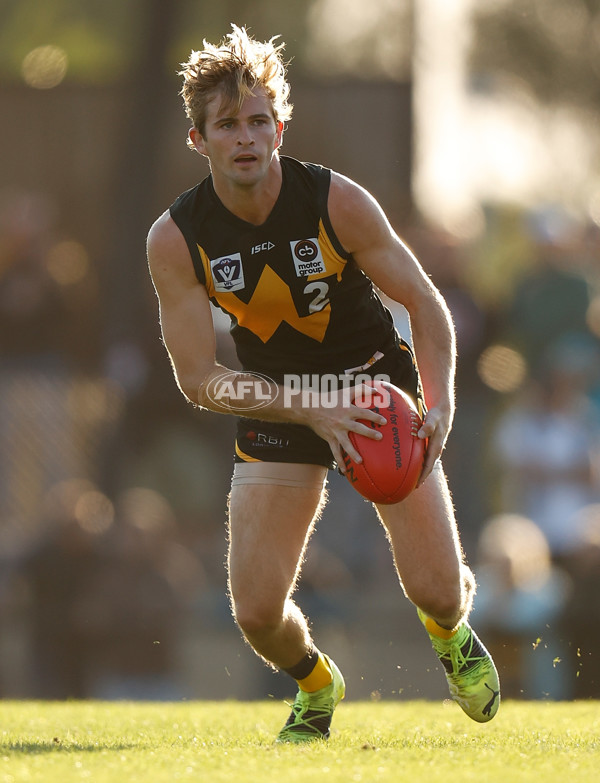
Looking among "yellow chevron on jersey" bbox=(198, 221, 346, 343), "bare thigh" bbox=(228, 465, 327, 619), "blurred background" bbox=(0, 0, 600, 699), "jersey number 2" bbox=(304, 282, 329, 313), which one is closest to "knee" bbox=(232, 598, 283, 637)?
"bare thigh" bbox=(228, 465, 327, 619)

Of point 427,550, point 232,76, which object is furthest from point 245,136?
point 427,550

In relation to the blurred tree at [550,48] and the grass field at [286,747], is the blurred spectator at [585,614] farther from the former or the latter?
the blurred tree at [550,48]

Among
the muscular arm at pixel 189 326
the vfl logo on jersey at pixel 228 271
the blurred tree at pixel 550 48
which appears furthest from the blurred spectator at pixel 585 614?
the blurred tree at pixel 550 48

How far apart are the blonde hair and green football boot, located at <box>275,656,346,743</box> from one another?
2.54 m

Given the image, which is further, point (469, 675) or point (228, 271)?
point (469, 675)

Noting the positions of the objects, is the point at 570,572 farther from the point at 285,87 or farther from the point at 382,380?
the point at 285,87

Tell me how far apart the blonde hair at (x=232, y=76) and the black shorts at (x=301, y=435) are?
1.21 metres

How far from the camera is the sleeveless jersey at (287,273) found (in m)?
5.82

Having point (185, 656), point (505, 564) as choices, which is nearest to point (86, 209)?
point (185, 656)

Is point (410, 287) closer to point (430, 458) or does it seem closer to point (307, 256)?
point (307, 256)

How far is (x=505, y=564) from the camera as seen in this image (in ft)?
35.0

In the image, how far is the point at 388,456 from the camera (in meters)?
5.59

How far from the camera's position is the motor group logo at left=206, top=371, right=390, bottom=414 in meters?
5.67

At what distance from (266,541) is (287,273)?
3.77ft
